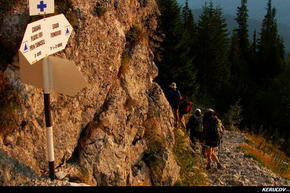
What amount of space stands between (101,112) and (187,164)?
5051mm

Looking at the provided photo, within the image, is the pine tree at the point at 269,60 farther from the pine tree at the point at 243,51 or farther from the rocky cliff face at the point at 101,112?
the rocky cliff face at the point at 101,112

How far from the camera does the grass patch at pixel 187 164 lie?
1372 cm

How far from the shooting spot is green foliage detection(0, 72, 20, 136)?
813 cm

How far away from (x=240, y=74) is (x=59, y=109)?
65493mm

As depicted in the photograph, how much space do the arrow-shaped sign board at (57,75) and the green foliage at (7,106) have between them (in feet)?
5.48

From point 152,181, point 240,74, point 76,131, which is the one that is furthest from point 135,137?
point 240,74

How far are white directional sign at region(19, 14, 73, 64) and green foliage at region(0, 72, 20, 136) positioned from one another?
2.11 meters

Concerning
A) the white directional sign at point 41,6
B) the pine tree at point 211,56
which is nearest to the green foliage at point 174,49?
the pine tree at point 211,56

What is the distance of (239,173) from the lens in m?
16.3

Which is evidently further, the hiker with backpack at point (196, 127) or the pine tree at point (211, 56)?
the pine tree at point (211, 56)

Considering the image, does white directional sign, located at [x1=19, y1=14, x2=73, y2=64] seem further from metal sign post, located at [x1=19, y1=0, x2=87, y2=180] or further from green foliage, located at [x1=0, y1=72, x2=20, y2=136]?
green foliage, located at [x1=0, y1=72, x2=20, y2=136]

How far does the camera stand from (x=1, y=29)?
29.7 feet

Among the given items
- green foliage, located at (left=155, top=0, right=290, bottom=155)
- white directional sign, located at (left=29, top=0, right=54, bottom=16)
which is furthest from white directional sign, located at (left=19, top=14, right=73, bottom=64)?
green foliage, located at (left=155, top=0, right=290, bottom=155)

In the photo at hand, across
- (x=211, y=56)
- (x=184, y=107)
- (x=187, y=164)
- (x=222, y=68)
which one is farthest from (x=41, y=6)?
(x=222, y=68)
